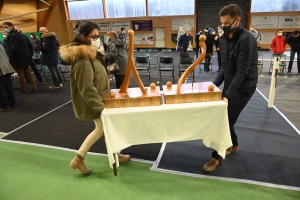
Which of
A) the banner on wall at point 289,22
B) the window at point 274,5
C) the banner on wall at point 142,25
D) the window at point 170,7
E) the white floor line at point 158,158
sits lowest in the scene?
the white floor line at point 158,158

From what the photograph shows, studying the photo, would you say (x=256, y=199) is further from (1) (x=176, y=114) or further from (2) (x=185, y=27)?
(2) (x=185, y=27)

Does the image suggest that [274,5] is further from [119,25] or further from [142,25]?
[119,25]

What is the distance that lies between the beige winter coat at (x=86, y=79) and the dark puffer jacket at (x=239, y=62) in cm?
123

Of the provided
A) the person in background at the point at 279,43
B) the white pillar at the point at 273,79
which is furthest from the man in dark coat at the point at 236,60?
the person in background at the point at 279,43

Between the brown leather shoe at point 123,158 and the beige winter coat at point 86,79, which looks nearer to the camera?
the beige winter coat at point 86,79

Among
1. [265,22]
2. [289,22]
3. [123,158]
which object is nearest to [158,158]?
[123,158]

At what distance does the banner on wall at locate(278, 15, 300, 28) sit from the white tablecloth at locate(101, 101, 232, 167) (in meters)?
13.0

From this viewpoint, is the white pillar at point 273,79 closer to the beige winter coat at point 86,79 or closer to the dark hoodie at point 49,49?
the beige winter coat at point 86,79

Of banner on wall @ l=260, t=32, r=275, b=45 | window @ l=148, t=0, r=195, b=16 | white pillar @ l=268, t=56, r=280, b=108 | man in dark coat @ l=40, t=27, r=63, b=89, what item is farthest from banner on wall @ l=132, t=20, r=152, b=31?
white pillar @ l=268, t=56, r=280, b=108

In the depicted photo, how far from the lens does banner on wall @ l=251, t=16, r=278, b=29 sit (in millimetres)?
12062

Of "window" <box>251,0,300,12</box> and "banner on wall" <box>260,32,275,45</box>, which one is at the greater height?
"window" <box>251,0,300,12</box>

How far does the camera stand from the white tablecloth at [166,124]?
1.92 m

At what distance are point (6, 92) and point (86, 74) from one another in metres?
3.82

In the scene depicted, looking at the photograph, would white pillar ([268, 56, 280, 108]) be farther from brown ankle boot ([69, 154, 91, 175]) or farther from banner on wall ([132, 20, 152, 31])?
banner on wall ([132, 20, 152, 31])
